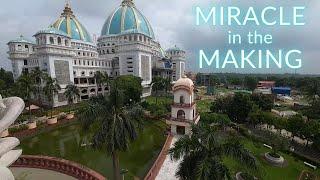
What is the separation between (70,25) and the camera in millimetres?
64000

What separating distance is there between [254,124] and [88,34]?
56.9 m

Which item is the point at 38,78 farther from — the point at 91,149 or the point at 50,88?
the point at 91,149

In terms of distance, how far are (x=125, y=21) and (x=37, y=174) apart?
203 feet

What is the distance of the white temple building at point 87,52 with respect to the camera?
48.7 meters

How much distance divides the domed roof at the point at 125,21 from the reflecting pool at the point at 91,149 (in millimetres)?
45751

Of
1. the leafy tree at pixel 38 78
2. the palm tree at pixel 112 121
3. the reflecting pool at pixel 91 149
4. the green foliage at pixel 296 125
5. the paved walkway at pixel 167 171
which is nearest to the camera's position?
the palm tree at pixel 112 121

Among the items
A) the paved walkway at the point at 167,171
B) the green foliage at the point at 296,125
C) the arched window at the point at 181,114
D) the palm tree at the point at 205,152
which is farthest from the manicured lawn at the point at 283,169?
the arched window at the point at 181,114

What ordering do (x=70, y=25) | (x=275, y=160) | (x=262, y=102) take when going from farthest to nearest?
1. (x=70, y=25)
2. (x=262, y=102)
3. (x=275, y=160)

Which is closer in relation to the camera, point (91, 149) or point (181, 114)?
point (91, 149)

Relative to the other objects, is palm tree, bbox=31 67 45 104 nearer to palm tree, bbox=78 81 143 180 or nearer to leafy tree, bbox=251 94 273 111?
palm tree, bbox=78 81 143 180

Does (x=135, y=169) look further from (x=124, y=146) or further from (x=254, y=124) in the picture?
(x=254, y=124)

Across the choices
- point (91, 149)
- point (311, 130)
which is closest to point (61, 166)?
point (91, 149)

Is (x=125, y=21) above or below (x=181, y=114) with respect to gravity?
above

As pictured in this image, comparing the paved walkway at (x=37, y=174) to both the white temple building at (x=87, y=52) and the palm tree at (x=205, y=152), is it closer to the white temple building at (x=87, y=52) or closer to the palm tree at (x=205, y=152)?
the palm tree at (x=205, y=152)
